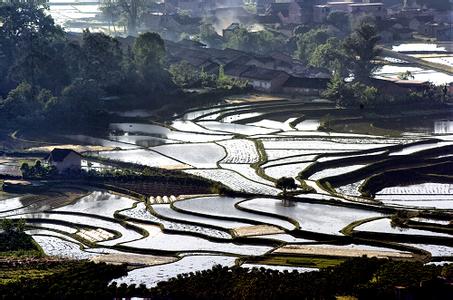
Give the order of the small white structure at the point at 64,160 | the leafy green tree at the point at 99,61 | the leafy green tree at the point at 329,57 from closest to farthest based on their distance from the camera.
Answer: the small white structure at the point at 64,160 → the leafy green tree at the point at 99,61 → the leafy green tree at the point at 329,57

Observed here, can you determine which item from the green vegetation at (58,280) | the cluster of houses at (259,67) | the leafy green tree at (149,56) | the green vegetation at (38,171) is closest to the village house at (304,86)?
the cluster of houses at (259,67)

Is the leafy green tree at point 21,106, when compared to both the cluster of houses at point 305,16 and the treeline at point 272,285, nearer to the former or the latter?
the treeline at point 272,285

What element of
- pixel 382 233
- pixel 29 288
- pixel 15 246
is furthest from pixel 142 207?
pixel 29 288

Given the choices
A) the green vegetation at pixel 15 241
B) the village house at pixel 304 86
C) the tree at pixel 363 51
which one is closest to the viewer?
the green vegetation at pixel 15 241

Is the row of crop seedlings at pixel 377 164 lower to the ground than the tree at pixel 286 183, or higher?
lower

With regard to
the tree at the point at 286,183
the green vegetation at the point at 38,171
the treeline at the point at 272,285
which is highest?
the treeline at the point at 272,285

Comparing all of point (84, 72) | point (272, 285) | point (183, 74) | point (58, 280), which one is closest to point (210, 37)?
point (183, 74)

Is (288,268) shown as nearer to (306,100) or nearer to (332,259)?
(332,259)
